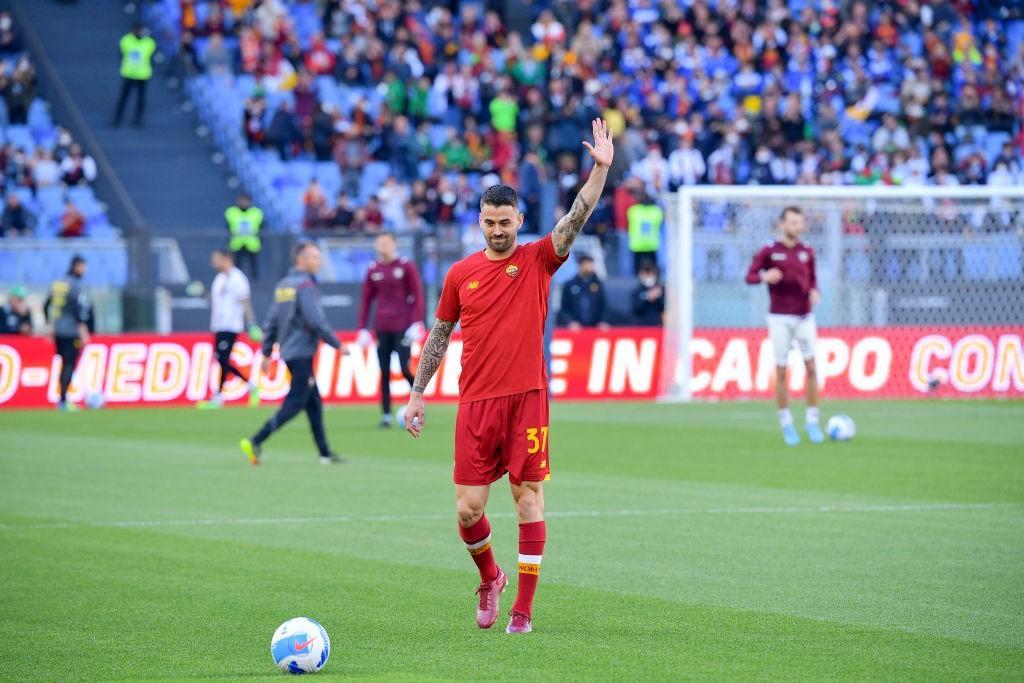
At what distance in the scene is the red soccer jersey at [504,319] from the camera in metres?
8.27

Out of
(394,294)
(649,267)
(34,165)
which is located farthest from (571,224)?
(34,165)

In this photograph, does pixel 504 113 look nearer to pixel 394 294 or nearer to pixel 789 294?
pixel 394 294

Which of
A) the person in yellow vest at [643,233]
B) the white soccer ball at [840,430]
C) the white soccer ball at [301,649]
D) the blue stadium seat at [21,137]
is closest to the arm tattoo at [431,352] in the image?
the white soccer ball at [301,649]

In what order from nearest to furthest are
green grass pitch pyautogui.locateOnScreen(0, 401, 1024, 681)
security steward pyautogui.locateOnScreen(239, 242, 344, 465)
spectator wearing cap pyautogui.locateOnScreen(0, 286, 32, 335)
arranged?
green grass pitch pyautogui.locateOnScreen(0, 401, 1024, 681) < security steward pyautogui.locateOnScreen(239, 242, 344, 465) < spectator wearing cap pyautogui.locateOnScreen(0, 286, 32, 335)

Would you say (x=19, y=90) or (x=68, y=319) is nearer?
(x=68, y=319)

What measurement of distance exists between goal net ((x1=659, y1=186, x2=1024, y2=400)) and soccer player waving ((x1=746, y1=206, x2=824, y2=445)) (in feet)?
23.1

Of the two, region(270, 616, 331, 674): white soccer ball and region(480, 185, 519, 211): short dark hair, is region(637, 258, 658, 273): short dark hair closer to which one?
region(480, 185, 519, 211): short dark hair

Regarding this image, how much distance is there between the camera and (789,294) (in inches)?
714

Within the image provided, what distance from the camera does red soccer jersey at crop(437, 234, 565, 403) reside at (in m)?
8.27

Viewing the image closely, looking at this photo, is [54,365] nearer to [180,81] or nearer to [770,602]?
[180,81]

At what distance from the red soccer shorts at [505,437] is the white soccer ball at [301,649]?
1332 mm

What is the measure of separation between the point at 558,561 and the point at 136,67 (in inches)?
986

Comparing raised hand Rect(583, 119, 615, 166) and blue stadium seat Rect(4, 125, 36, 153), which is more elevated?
blue stadium seat Rect(4, 125, 36, 153)

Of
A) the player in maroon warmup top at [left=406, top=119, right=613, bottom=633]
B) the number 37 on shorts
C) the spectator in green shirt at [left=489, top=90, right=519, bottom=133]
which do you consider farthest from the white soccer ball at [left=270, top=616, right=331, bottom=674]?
→ the spectator in green shirt at [left=489, top=90, right=519, bottom=133]
